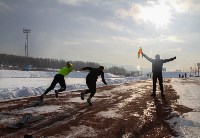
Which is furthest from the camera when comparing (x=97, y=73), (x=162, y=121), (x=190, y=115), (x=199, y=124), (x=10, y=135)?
(x=97, y=73)

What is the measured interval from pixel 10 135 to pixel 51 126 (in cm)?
116

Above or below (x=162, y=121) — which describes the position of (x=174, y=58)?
above

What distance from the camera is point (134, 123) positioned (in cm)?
756

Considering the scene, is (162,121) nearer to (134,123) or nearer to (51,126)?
(134,123)

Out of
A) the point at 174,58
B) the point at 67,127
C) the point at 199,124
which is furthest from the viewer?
the point at 174,58

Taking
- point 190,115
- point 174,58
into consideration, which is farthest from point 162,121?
point 174,58

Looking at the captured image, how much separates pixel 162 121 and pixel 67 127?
2654 millimetres

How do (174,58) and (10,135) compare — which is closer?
(10,135)

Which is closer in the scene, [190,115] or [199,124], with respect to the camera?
[199,124]

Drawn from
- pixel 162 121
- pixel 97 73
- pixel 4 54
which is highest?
pixel 4 54

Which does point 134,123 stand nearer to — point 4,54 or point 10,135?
point 10,135

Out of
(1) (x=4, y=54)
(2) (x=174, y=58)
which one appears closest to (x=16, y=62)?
(1) (x=4, y=54)

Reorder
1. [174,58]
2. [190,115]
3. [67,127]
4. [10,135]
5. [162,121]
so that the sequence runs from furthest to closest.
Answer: [174,58] < [190,115] < [162,121] < [67,127] < [10,135]

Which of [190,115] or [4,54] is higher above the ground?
[4,54]
